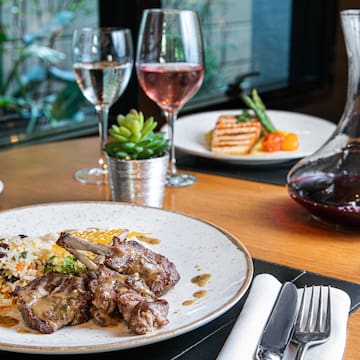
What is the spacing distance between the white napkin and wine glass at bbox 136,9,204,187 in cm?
60

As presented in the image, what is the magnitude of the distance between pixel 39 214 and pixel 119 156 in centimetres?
19

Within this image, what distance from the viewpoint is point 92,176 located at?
1.53 metres

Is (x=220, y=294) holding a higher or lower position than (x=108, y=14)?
lower

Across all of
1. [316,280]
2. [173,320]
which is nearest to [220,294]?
[173,320]

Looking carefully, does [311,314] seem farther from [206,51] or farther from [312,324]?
[206,51]

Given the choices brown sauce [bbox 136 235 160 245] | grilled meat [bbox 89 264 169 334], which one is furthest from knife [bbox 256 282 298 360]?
brown sauce [bbox 136 235 160 245]

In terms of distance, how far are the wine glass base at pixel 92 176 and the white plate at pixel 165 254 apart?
0.98ft

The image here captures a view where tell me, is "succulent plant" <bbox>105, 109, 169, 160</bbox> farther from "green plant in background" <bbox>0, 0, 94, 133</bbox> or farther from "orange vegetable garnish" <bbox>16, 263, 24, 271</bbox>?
"green plant in background" <bbox>0, 0, 94, 133</bbox>

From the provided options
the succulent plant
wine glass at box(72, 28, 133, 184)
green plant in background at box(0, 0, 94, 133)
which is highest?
wine glass at box(72, 28, 133, 184)

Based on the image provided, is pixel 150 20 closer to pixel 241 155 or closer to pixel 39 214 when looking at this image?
pixel 241 155

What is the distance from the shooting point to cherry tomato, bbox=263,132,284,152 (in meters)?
1.62

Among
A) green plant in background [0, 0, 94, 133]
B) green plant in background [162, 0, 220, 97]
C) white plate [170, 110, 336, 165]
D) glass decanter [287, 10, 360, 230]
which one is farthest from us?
green plant in background [0, 0, 94, 133]

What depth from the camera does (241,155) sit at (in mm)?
1566

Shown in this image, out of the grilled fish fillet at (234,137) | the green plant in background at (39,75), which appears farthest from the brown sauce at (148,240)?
the green plant in background at (39,75)
